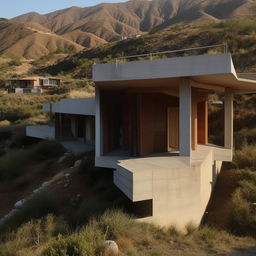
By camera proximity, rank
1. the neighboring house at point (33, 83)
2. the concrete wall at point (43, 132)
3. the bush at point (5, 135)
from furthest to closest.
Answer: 1. the neighboring house at point (33, 83)
2. the bush at point (5, 135)
3. the concrete wall at point (43, 132)

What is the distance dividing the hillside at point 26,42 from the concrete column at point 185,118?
96.5 metres

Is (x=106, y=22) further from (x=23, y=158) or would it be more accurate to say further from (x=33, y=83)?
(x=23, y=158)

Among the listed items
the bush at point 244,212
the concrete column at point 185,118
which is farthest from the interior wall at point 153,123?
the bush at point 244,212

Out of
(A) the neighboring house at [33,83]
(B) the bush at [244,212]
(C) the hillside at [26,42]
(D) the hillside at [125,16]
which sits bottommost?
(B) the bush at [244,212]

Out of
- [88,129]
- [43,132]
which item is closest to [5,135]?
[43,132]

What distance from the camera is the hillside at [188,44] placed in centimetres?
2940

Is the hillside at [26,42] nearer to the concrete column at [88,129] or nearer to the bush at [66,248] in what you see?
the concrete column at [88,129]

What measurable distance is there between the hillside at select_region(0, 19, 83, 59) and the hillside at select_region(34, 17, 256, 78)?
48125 millimetres

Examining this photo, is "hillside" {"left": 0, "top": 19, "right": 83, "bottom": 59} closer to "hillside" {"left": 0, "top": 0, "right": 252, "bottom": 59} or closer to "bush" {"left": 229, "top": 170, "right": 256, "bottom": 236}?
"hillside" {"left": 0, "top": 0, "right": 252, "bottom": 59}

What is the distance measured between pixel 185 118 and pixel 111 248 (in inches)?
186

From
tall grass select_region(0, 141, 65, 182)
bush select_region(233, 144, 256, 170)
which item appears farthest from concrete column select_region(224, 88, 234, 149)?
tall grass select_region(0, 141, 65, 182)

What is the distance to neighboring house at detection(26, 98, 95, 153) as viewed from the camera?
19.4 m

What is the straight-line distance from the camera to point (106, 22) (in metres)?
158

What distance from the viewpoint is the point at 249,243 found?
8.30 meters
